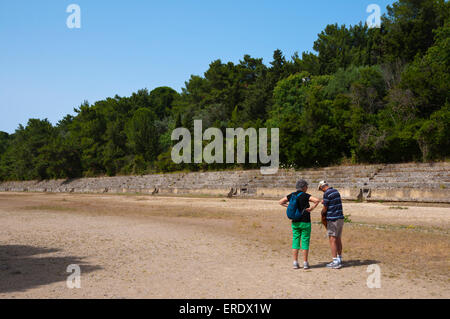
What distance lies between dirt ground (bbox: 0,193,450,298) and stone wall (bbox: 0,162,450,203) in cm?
1040

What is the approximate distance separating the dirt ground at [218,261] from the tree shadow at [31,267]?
2 cm

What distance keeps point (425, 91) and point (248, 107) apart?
35363mm

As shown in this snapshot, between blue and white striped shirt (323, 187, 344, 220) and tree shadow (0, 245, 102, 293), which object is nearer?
tree shadow (0, 245, 102, 293)

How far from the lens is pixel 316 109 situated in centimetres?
3938

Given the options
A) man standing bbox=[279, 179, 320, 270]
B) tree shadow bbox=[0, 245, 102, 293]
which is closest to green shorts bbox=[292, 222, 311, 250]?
man standing bbox=[279, 179, 320, 270]

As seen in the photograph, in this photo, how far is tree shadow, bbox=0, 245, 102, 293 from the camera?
23.1 feet

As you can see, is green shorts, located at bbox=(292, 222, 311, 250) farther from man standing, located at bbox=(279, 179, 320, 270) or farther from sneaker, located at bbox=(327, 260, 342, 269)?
sneaker, located at bbox=(327, 260, 342, 269)

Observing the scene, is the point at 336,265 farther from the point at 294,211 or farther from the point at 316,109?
the point at 316,109

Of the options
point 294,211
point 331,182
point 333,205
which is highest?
point 333,205

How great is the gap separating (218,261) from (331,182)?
24.1 m

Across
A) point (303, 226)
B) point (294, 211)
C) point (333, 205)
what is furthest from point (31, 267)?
point (333, 205)

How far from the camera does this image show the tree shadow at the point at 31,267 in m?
7.04

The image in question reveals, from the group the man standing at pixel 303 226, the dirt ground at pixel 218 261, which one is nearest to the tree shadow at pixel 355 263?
the dirt ground at pixel 218 261
